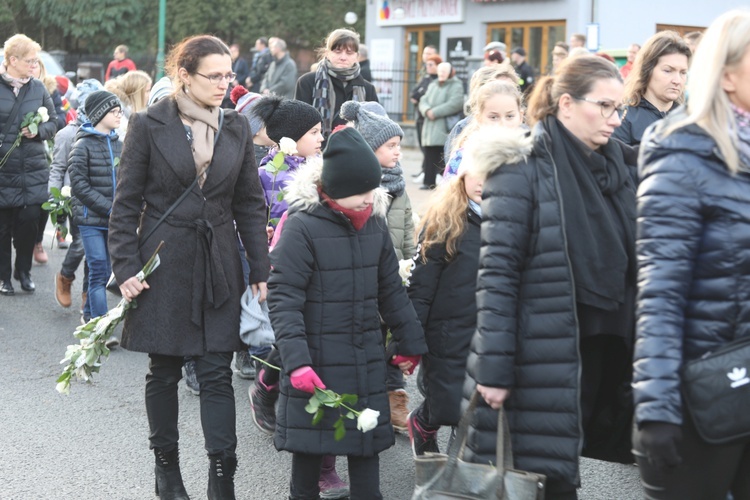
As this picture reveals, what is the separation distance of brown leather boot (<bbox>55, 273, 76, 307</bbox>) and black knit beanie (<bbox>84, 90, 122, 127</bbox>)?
1532 millimetres

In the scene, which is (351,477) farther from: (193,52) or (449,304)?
(193,52)

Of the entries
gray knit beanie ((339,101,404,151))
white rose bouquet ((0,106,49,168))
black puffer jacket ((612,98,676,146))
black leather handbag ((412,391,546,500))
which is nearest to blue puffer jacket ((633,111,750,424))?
black leather handbag ((412,391,546,500))

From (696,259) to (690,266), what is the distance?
0.15 ft

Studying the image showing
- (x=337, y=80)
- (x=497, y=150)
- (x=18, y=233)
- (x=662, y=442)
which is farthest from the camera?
(x=18, y=233)

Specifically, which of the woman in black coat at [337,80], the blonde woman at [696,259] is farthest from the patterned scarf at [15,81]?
the blonde woman at [696,259]

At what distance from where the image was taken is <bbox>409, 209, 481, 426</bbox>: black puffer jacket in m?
4.68

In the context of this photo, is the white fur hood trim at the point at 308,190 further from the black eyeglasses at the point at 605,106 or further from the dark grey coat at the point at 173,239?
the black eyeglasses at the point at 605,106

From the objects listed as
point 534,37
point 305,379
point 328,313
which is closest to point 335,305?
point 328,313

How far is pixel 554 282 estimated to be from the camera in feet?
11.6

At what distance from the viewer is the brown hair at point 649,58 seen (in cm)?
596

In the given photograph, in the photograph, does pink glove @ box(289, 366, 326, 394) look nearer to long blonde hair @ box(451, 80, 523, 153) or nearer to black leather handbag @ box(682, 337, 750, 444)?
black leather handbag @ box(682, 337, 750, 444)

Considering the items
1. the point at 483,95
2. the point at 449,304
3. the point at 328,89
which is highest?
the point at 483,95

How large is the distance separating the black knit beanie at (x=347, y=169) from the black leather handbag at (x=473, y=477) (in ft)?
3.43

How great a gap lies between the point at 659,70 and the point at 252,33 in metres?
32.6
